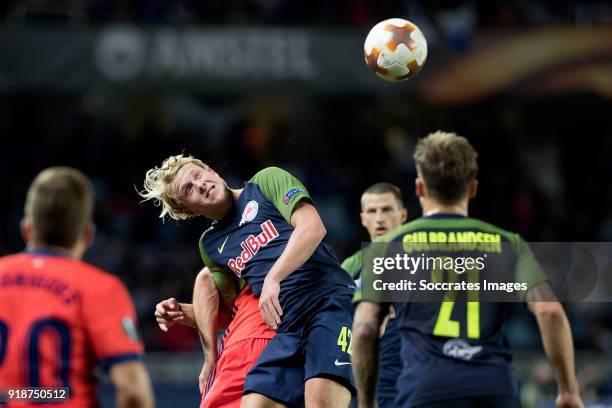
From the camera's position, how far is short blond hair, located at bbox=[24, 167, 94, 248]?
4.00 metres

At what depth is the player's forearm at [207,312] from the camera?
595cm

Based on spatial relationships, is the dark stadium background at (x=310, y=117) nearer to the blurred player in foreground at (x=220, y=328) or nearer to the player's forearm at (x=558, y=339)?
the blurred player in foreground at (x=220, y=328)

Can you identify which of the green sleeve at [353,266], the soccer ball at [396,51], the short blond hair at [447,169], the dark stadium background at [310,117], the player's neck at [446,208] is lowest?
the green sleeve at [353,266]

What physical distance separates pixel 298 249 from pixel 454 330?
977 millimetres

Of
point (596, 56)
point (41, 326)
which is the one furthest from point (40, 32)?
point (41, 326)

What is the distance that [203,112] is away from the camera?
1725 cm

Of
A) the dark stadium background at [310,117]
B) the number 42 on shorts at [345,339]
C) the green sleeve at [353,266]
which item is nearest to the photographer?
the number 42 on shorts at [345,339]

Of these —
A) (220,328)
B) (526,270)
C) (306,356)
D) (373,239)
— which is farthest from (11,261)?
(373,239)

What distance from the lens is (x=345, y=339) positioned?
5453mm

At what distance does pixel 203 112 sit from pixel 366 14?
3.65 m

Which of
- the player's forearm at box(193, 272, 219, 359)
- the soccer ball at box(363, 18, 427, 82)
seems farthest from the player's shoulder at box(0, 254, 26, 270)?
the soccer ball at box(363, 18, 427, 82)

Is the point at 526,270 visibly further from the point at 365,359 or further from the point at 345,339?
the point at 345,339

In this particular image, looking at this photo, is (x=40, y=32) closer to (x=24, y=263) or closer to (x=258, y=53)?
(x=258, y=53)

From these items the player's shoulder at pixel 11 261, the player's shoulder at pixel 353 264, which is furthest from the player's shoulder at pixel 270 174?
the player's shoulder at pixel 11 261
